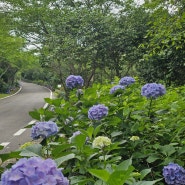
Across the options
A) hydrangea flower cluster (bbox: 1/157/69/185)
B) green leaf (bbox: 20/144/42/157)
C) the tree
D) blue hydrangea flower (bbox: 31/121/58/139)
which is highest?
hydrangea flower cluster (bbox: 1/157/69/185)

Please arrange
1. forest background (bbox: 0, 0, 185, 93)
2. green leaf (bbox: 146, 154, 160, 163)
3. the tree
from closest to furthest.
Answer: green leaf (bbox: 146, 154, 160, 163), the tree, forest background (bbox: 0, 0, 185, 93)

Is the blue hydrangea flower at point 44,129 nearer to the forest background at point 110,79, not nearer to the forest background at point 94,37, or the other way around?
the forest background at point 110,79

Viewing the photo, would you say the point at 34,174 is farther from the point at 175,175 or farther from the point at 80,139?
the point at 175,175

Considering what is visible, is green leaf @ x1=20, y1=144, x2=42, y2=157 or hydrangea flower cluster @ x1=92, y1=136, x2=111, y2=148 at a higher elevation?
green leaf @ x1=20, y1=144, x2=42, y2=157

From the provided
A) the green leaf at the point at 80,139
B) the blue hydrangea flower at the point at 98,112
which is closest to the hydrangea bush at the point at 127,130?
the blue hydrangea flower at the point at 98,112

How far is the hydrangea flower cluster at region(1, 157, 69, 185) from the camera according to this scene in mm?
1025

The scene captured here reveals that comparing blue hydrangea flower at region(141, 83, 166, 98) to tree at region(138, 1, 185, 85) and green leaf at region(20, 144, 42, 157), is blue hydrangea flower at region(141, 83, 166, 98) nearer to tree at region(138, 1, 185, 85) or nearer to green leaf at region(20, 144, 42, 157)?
green leaf at region(20, 144, 42, 157)

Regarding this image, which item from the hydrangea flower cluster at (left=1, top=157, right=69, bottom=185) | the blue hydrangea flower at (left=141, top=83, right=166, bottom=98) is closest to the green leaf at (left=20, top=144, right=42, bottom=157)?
the hydrangea flower cluster at (left=1, top=157, right=69, bottom=185)

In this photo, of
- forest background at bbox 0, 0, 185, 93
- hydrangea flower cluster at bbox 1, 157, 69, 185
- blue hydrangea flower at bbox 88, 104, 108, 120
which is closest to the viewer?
hydrangea flower cluster at bbox 1, 157, 69, 185

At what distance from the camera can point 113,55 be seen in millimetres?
15711

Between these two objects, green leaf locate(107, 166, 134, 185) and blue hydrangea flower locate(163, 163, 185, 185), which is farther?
blue hydrangea flower locate(163, 163, 185, 185)

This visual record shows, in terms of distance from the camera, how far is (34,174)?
3.41 feet

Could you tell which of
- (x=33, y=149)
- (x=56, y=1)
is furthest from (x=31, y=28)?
(x=33, y=149)

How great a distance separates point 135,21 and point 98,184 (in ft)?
47.4
